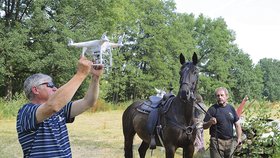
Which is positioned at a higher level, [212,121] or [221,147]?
[212,121]

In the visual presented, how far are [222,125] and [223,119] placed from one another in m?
0.11

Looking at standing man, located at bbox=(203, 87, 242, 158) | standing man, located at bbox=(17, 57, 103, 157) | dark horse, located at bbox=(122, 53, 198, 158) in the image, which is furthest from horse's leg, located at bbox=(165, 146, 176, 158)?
standing man, located at bbox=(17, 57, 103, 157)

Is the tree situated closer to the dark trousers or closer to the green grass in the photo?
the green grass

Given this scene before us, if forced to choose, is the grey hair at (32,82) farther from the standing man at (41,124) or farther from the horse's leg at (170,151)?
the horse's leg at (170,151)

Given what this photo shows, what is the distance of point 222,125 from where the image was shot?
6105mm

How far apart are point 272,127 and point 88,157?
490cm

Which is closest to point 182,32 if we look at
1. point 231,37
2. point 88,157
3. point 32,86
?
point 231,37

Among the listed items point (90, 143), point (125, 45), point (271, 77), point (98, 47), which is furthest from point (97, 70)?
point (271, 77)

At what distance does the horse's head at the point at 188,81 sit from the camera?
5.96m

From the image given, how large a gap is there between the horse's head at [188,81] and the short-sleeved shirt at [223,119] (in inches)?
17.7

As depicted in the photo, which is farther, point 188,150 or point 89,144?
point 89,144

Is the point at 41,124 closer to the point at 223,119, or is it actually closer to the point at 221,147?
the point at 223,119

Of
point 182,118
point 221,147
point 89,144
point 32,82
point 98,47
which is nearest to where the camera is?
point 98,47

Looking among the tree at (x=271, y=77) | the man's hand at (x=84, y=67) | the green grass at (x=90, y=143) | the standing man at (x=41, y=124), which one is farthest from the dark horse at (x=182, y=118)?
the tree at (x=271, y=77)
